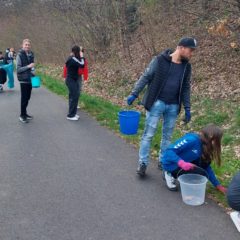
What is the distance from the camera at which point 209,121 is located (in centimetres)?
925

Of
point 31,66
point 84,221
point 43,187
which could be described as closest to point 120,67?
point 31,66

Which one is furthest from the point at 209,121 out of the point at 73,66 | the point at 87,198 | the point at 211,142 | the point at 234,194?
the point at 234,194

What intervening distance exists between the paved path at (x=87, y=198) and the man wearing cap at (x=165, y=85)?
739 mm

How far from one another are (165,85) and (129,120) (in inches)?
60.4

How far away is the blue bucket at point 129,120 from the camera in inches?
280

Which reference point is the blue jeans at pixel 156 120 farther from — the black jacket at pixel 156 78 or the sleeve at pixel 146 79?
the sleeve at pixel 146 79

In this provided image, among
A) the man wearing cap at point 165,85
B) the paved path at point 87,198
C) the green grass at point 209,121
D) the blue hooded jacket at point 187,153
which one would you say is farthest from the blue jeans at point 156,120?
the green grass at point 209,121

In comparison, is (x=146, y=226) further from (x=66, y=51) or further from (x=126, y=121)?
(x=66, y=51)

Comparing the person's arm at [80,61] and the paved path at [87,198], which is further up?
the person's arm at [80,61]

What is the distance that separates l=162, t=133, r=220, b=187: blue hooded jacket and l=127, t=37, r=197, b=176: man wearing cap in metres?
0.67

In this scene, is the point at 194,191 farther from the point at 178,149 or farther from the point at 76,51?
the point at 76,51

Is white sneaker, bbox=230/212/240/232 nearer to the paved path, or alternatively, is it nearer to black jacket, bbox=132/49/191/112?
the paved path

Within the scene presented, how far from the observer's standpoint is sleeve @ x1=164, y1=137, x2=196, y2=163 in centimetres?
528

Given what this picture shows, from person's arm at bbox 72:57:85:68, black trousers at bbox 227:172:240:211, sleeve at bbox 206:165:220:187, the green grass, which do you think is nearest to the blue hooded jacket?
sleeve at bbox 206:165:220:187
